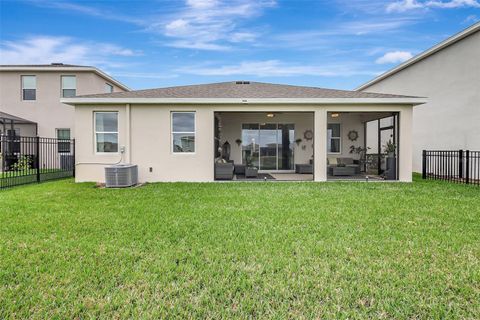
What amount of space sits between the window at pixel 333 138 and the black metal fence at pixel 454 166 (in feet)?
14.3

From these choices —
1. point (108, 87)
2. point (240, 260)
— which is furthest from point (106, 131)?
point (108, 87)

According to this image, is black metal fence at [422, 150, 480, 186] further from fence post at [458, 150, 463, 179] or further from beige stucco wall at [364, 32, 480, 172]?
beige stucco wall at [364, 32, 480, 172]

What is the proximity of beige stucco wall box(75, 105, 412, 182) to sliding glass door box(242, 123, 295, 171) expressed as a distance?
4.69 m

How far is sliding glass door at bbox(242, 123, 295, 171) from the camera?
1524 cm

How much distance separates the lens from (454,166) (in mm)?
12008

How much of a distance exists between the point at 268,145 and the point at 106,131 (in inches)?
319

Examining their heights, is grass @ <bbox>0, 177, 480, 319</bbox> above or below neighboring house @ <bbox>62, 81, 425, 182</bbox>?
below

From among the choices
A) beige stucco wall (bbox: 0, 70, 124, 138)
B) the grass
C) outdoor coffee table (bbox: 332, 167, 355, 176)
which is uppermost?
beige stucco wall (bbox: 0, 70, 124, 138)

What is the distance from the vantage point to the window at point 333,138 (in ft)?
51.8

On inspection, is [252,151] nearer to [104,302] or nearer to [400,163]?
[400,163]

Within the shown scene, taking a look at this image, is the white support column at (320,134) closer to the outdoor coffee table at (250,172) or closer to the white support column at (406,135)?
the outdoor coffee table at (250,172)

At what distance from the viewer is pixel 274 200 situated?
7.20 meters

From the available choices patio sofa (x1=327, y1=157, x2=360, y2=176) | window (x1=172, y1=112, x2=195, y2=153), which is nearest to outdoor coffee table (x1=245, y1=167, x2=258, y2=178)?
window (x1=172, y1=112, x2=195, y2=153)

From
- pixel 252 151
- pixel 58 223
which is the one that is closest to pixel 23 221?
pixel 58 223
